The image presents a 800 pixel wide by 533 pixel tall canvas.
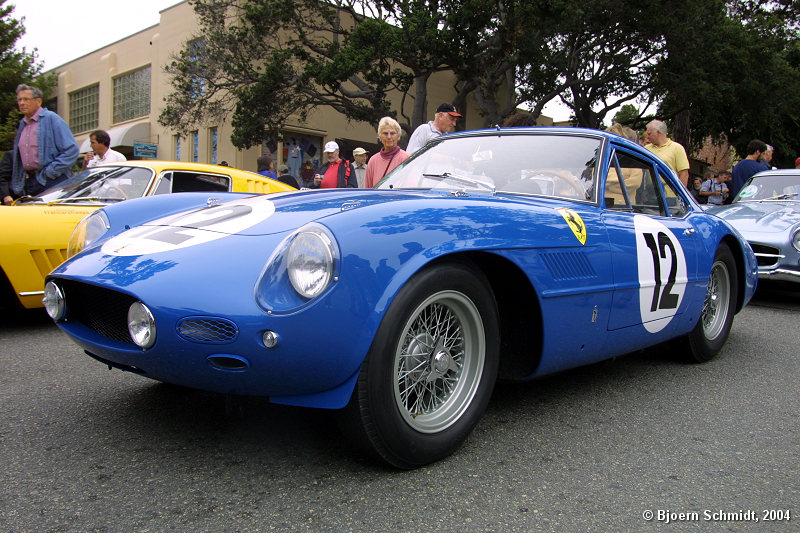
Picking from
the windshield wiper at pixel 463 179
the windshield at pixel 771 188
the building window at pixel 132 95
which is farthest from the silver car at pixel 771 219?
the building window at pixel 132 95

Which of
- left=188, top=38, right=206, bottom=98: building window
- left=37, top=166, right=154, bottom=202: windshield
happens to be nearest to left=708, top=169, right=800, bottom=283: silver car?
left=37, top=166, right=154, bottom=202: windshield

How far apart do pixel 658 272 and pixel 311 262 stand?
203 centimetres

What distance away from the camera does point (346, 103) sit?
19188 mm

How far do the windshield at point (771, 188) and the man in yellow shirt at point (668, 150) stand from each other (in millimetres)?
2059

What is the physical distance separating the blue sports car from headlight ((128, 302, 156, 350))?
0.01 m

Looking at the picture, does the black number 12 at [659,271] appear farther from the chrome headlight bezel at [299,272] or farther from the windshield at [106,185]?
the windshield at [106,185]

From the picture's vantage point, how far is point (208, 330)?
188 cm

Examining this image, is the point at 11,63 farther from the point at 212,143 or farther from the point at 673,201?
the point at 673,201

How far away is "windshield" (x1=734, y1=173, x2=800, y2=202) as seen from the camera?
7453 mm

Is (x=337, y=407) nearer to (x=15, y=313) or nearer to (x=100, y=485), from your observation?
(x=100, y=485)

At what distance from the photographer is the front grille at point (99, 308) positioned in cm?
212

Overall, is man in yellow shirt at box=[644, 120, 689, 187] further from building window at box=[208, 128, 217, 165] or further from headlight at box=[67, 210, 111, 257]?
building window at box=[208, 128, 217, 165]

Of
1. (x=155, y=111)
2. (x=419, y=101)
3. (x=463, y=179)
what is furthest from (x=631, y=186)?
(x=155, y=111)

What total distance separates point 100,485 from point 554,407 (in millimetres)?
1930
